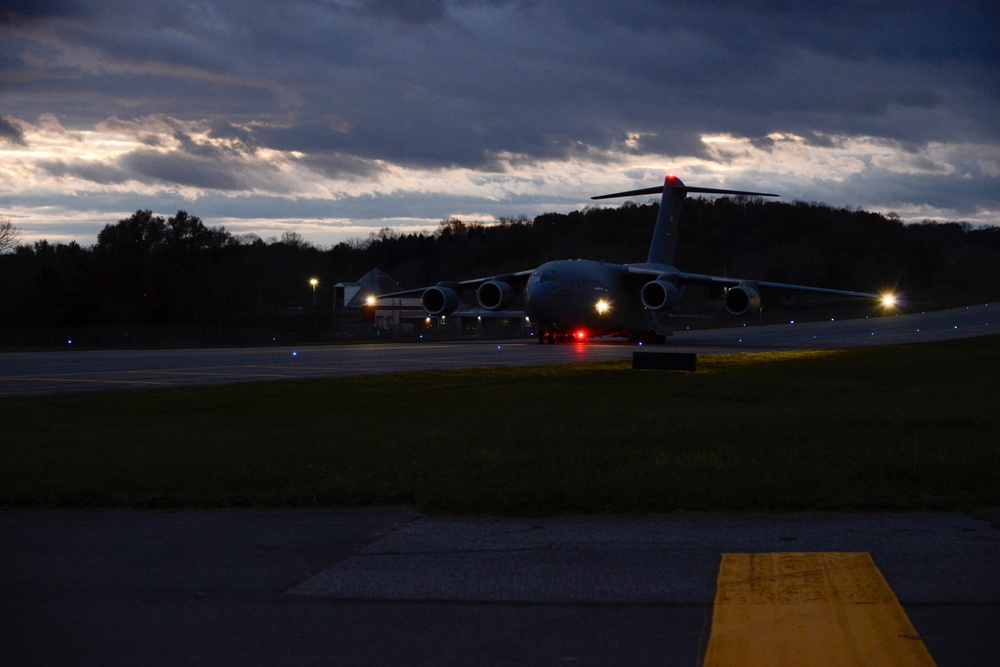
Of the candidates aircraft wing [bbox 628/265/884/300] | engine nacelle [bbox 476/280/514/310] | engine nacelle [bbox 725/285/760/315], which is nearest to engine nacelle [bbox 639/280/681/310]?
aircraft wing [bbox 628/265/884/300]

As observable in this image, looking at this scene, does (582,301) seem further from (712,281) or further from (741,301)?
(712,281)

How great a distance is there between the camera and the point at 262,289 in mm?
110938

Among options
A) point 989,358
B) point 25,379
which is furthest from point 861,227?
point 25,379

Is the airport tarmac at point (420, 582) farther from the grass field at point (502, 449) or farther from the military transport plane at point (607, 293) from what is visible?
the military transport plane at point (607, 293)

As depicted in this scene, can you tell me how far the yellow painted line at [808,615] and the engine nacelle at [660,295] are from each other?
3788 centimetres

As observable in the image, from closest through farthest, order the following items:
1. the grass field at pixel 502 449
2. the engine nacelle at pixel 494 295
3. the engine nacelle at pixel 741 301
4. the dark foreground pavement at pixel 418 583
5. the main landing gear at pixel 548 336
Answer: the dark foreground pavement at pixel 418 583 → the grass field at pixel 502 449 → the engine nacelle at pixel 741 301 → the main landing gear at pixel 548 336 → the engine nacelle at pixel 494 295

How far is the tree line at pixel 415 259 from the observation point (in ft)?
252

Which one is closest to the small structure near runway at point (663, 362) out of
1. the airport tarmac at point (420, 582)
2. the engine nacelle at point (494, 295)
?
the airport tarmac at point (420, 582)

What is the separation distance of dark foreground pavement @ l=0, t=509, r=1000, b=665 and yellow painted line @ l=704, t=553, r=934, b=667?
11cm

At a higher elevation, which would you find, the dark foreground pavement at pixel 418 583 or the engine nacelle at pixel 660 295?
the engine nacelle at pixel 660 295

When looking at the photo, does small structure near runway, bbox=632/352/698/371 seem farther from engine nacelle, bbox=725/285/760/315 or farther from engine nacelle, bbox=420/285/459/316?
engine nacelle, bbox=420/285/459/316

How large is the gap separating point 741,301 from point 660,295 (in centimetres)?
348

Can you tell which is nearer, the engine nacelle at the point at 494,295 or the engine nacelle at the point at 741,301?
the engine nacelle at the point at 741,301

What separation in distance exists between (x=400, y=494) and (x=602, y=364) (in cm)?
1985
